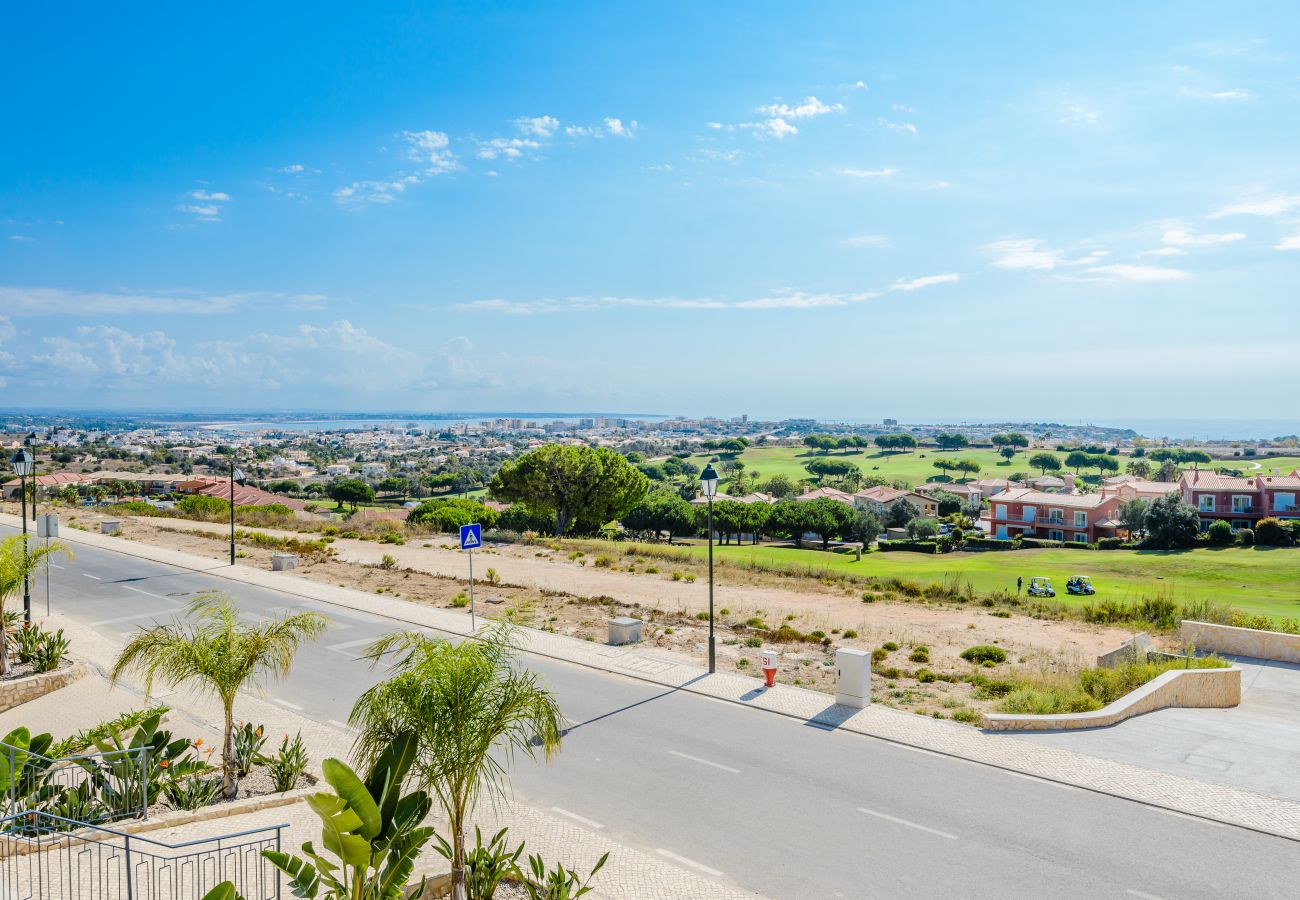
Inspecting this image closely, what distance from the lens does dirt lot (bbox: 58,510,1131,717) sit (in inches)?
714

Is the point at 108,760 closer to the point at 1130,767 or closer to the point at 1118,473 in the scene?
the point at 1130,767

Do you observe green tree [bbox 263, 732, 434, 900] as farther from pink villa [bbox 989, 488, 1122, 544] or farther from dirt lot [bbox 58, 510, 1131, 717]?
pink villa [bbox 989, 488, 1122, 544]

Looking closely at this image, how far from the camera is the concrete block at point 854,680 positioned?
14.6 m

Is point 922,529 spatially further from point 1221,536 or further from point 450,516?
point 450,516

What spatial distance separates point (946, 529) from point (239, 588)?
259ft

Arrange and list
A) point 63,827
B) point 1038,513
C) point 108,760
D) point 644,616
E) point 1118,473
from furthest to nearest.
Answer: point 1118,473 → point 1038,513 → point 644,616 → point 108,760 → point 63,827

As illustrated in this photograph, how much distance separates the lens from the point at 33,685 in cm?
1473

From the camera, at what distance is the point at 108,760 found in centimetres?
982

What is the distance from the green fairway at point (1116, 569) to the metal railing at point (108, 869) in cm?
3299

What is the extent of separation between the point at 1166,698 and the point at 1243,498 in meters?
78.9

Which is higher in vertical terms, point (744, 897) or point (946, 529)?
point (744, 897)

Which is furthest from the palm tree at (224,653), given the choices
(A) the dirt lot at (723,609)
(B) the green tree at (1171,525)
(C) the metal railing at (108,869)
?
(B) the green tree at (1171,525)

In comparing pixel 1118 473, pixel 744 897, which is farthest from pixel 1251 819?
pixel 1118 473

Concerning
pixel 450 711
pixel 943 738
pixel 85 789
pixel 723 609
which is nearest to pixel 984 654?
pixel 943 738
